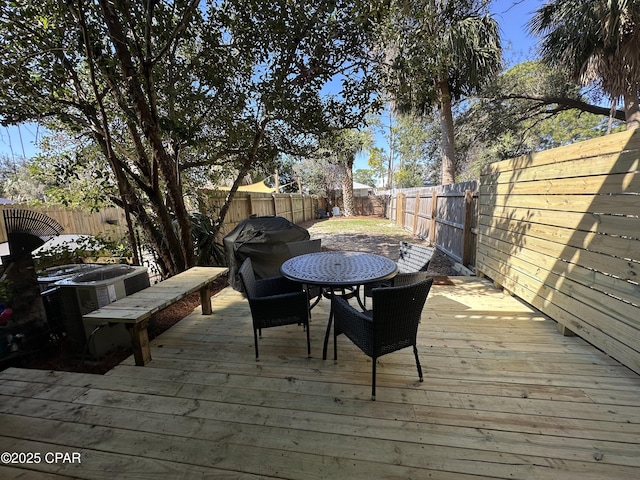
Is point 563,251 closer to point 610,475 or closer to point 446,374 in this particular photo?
point 446,374

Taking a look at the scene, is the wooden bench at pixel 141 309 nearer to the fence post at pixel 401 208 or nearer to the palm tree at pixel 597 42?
the palm tree at pixel 597 42

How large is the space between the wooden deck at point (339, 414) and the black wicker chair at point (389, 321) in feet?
0.97

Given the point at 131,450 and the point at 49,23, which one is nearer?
the point at 131,450

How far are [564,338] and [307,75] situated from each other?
4.27 m

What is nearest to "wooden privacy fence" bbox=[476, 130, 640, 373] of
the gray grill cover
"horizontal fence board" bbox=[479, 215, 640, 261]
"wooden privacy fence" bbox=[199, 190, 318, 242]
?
"horizontal fence board" bbox=[479, 215, 640, 261]

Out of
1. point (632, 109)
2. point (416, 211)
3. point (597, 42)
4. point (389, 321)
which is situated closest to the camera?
point (389, 321)

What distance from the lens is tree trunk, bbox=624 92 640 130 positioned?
6.46 metres

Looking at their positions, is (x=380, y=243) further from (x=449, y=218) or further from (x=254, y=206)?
(x=254, y=206)

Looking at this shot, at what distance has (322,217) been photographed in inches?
680

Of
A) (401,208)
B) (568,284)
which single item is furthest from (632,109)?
(568,284)

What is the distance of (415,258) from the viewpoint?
3035mm

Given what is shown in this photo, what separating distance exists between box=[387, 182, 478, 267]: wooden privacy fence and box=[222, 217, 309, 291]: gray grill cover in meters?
3.16

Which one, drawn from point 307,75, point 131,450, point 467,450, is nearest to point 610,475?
point 467,450

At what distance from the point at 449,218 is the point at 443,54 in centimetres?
315
